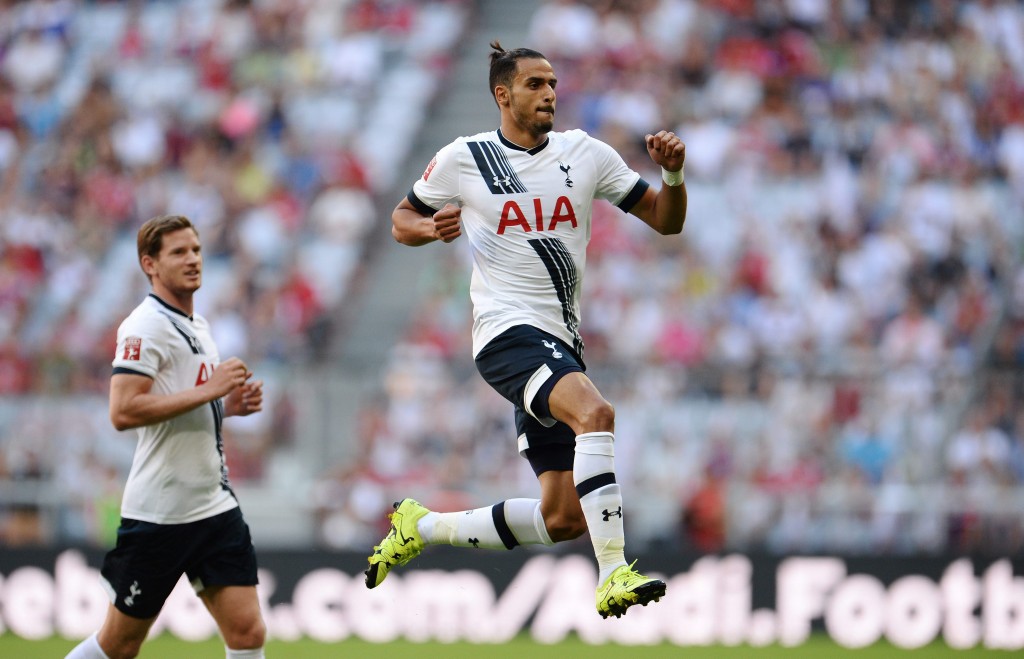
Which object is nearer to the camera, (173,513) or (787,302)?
(173,513)

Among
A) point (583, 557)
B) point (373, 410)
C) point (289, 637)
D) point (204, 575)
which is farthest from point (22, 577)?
point (204, 575)

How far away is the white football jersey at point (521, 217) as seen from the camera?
25.4 ft

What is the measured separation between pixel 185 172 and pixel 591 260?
5.70m

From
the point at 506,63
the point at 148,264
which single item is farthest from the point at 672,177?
the point at 148,264

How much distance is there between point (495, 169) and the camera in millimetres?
7781

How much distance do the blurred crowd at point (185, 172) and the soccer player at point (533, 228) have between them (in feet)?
24.9

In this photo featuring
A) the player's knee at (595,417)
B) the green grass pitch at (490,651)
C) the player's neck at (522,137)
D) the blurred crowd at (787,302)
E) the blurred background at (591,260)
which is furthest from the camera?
the blurred background at (591,260)

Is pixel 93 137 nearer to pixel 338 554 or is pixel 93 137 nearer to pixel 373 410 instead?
pixel 373 410

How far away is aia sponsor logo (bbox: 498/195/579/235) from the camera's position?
25.3 ft

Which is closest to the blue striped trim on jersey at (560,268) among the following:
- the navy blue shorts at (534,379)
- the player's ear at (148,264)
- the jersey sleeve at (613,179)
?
the navy blue shorts at (534,379)

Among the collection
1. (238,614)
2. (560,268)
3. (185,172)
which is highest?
(185,172)

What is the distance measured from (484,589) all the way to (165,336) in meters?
6.80

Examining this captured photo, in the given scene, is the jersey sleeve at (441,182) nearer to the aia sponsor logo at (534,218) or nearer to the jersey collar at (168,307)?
the aia sponsor logo at (534,218)

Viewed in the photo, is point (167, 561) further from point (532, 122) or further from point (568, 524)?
point (532, 122)
